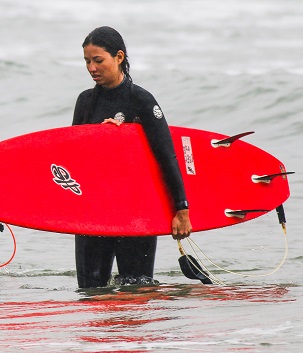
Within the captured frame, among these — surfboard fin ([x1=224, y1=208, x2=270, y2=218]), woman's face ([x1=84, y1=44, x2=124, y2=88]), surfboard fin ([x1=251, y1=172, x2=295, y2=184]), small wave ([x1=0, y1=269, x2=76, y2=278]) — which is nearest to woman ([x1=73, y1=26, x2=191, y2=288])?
woman's face ([x1=84, y1=44, x2=124, y2=88])

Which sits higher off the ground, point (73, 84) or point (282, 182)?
point (73, 84)

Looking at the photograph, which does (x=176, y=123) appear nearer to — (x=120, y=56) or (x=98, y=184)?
(x=98, y=184)

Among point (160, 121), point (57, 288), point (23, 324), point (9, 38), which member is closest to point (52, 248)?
point (57, 288)

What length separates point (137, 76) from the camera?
63.6ft

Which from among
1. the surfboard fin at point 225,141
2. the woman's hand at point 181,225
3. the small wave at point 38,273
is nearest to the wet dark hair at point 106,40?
the woman's hand at point 181,225

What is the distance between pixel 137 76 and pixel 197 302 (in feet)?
48.9

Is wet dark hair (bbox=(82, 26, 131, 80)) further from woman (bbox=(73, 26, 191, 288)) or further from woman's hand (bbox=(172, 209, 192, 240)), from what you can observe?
woman's hand (bbox=(172, 209, 192, 240))

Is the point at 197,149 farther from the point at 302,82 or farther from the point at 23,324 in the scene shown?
the point at 302,82

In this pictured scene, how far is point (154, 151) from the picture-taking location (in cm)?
514

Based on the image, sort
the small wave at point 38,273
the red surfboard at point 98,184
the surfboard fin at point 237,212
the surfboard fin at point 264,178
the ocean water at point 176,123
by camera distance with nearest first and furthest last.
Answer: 1. the ocean water at point 176,123
2. the red surfboard at point 98,184
3. the surfboard fin at point 237,212
4. the surfboard fin at point 264,178
5. the small wave at point 38,273

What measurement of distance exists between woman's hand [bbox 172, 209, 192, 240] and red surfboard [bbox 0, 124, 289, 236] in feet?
0.17

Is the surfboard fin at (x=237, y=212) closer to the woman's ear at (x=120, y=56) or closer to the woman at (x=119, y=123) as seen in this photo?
the woman at (x=119, y=123)

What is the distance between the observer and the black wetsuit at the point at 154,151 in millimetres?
4980

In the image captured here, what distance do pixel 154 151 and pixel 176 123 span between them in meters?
9.93
